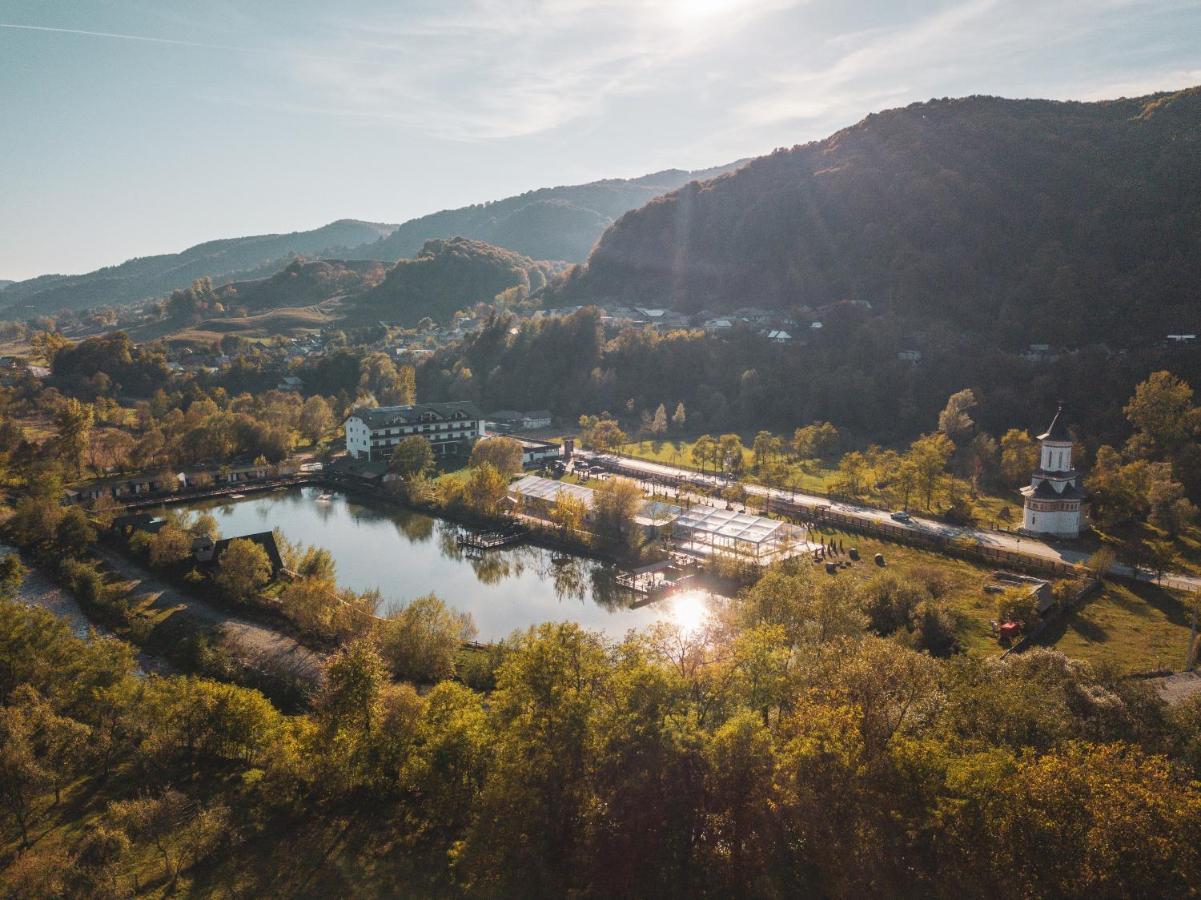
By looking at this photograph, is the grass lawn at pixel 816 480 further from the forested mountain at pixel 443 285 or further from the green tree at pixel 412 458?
the forested mountain at pixel 443 285

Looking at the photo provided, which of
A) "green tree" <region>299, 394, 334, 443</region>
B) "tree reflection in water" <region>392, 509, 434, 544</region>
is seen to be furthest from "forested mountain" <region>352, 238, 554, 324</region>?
"tree reflection in water" <region>392, 509, 434, 544</region>

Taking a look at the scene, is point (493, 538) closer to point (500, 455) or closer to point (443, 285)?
point (500, 455)

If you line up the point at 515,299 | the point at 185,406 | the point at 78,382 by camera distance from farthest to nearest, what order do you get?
the point at 515,299 < the point at 78,382 < the point at 185,406

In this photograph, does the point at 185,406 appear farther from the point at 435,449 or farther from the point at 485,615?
the point at 485,615

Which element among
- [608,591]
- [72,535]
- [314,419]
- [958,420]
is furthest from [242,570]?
[958,420]

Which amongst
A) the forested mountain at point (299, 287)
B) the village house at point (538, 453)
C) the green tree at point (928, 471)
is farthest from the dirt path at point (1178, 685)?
the forested mountain at point (299, 287)

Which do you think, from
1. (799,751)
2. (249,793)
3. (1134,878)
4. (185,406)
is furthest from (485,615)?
(185,406)

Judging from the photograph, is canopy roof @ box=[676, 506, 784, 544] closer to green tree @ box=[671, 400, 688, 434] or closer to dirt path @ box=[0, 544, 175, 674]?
dirt path @ box=[0, 544, 175, 674]
